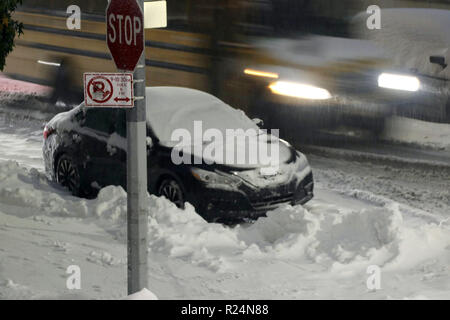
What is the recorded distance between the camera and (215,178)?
1009 cm

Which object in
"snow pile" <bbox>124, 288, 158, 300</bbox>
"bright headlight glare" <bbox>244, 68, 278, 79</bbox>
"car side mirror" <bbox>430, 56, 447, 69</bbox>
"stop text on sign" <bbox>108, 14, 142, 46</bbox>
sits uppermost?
"stop text on sign" <bbox>108, 14, 142, 46</bbox>

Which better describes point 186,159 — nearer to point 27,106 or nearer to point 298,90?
point 298,90

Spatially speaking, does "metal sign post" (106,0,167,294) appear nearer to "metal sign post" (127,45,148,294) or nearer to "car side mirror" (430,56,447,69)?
"metal sign post" (127,45,148,294)

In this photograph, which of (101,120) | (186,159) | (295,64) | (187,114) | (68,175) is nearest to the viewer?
(186,159)

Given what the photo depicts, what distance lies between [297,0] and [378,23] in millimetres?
1285

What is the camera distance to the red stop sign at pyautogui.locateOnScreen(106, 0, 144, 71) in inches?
279

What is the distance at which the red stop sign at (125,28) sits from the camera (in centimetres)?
709

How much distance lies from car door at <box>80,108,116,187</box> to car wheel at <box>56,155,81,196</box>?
0.25m

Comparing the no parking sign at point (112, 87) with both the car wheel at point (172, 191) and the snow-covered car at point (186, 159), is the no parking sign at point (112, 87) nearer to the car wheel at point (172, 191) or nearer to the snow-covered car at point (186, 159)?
the snow-covered car at point (186, 159)

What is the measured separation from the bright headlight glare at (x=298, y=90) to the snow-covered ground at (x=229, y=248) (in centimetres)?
258

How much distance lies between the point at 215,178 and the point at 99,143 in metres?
1.89

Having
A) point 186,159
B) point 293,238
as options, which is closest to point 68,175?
point 186,159

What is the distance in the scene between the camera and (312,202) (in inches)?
448

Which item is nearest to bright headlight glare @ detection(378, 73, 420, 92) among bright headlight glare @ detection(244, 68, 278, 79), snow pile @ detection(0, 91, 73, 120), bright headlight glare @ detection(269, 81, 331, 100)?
bright headlight glare @ detection(269, 81, 331, 100)
